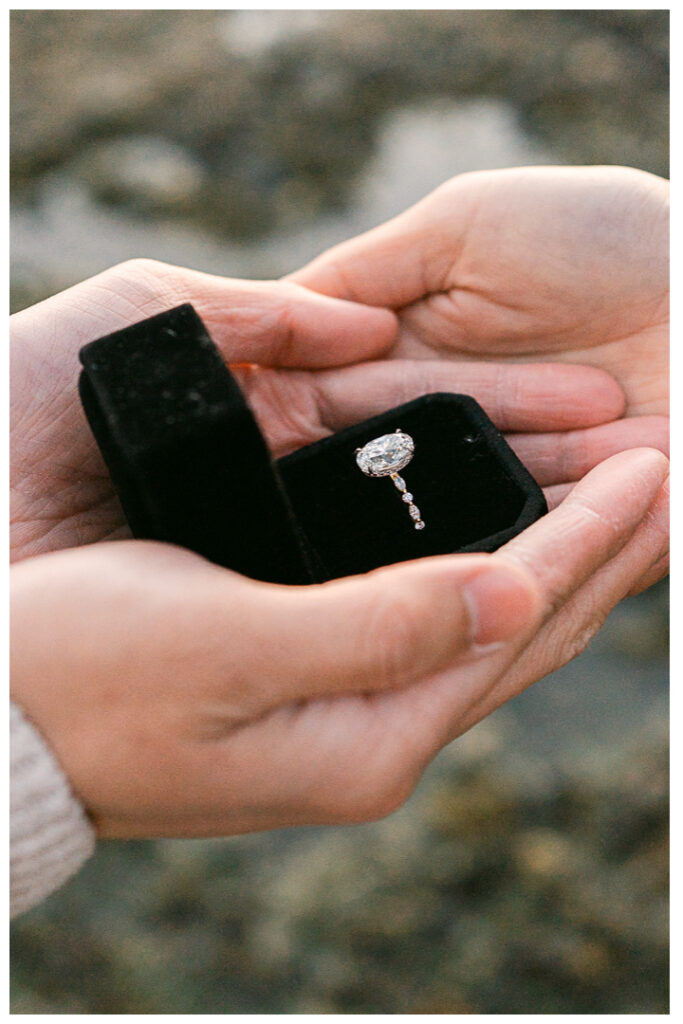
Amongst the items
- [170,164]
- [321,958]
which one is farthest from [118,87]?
[321,958]

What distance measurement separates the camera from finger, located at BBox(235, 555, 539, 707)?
3.17ft

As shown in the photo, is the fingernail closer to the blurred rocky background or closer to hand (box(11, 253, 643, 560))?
hand (box(11, 253, 643, 560))

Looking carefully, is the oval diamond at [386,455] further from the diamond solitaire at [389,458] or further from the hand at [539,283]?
the hand at [539,283]

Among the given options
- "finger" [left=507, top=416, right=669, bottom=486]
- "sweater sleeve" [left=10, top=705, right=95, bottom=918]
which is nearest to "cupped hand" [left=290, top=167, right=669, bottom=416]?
"finger" [left=507, top=416, right=669, bottom=486]

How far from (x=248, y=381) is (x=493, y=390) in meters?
0.52

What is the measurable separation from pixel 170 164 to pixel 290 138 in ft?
1.44

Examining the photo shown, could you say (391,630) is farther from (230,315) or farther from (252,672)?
(230,315)

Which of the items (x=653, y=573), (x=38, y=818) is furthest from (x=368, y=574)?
(x=653, y=573)

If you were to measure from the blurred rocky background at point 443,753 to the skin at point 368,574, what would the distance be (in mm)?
732

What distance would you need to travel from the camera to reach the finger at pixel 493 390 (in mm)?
1625

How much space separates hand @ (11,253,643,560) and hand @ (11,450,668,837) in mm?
362

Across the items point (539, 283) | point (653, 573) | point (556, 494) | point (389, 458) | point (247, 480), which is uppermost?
point (539, 283)

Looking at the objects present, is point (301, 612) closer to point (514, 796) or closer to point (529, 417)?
point (529, 417)

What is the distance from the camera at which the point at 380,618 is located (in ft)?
3.17
